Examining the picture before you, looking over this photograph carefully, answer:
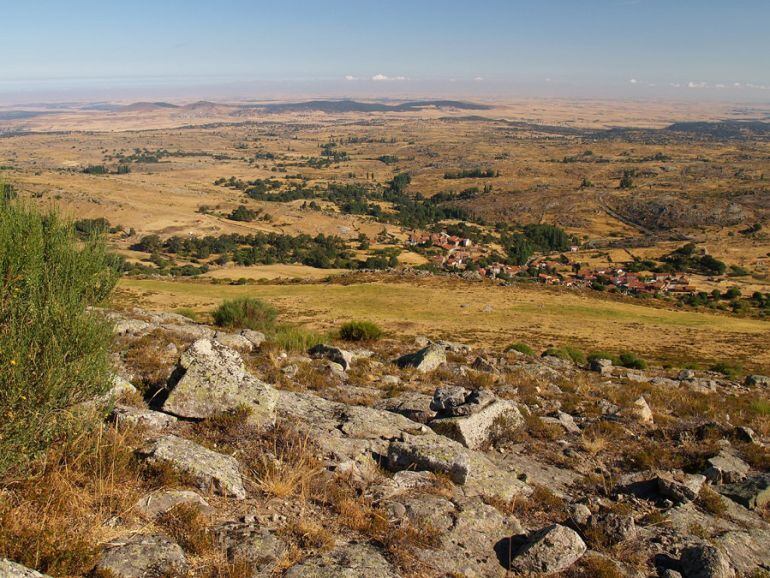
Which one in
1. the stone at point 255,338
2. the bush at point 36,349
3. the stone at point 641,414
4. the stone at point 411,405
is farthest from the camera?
the stone at point 255,338

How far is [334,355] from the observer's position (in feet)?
43.7

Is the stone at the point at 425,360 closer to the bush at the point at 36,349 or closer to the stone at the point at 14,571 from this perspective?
the bush at the point at 36,349

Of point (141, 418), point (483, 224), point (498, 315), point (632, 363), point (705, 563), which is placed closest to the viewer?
point (705, 563)

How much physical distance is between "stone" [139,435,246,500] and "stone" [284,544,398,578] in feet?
4.01

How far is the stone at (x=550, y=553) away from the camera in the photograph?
5.08 m

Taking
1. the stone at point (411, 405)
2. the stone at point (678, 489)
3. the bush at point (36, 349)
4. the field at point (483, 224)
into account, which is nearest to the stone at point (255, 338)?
the field at point (483, 224)

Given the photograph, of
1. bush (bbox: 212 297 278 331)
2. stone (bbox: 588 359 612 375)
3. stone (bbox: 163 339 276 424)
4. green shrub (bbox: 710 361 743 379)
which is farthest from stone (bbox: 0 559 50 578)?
green shrub (bbox: 710 361 743 379)

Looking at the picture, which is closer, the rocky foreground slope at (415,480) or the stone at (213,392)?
the rocky foreground slope at (415,480)

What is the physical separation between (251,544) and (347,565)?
2.98 feet

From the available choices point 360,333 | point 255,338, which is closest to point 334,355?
point 255,338

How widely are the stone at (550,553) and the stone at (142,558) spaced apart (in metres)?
3.28

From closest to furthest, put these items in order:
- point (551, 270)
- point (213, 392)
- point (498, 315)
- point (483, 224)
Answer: point (213, 392), point (498, 315), point (551, 270), point (483, 224)

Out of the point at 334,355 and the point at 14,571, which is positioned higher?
the point at 14,571

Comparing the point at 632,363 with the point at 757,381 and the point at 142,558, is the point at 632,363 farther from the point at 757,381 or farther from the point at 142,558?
the point at 142,558
